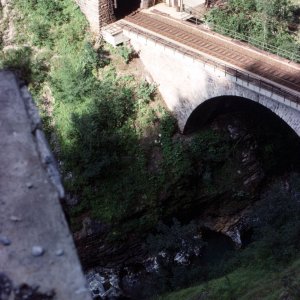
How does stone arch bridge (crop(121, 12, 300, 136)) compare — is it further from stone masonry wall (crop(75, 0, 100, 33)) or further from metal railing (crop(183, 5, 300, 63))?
metal railing (crop(183, 5, 300, 63))

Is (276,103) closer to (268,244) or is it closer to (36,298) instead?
(268,244)

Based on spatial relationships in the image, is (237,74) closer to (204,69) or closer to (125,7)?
(204,69)

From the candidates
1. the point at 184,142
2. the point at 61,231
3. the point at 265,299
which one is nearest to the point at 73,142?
the point at 184,142

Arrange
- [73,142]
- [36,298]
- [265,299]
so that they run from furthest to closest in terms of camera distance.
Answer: [73,142], [265,299], [36,298]

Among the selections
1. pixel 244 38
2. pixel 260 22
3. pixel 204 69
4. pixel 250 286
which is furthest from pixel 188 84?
pixel 250 286

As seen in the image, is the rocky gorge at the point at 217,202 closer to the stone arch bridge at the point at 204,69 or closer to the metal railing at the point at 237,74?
the stone arch bridge at the point at 204,69

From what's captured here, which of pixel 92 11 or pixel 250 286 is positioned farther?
pixel 92 11
